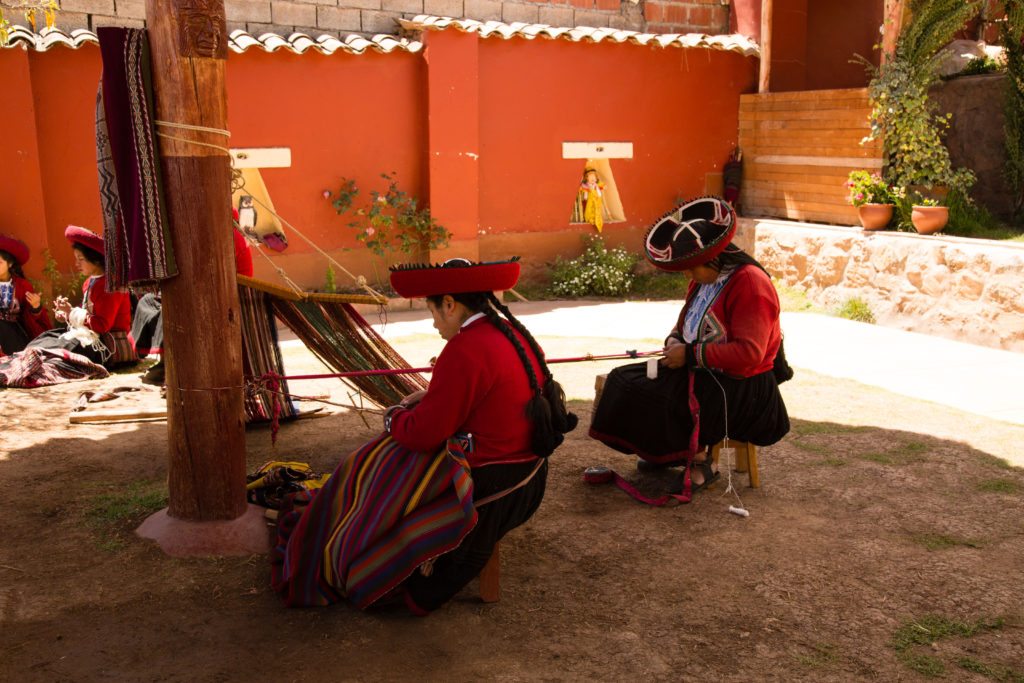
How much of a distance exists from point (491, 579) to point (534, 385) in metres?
0.68

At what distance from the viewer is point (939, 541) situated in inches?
147

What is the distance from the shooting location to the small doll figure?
415 inches

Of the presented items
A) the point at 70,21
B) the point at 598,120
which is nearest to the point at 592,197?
the point at 598,120

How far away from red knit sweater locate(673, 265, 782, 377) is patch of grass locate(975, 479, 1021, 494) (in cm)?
123

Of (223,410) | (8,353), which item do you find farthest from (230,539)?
(8,353)

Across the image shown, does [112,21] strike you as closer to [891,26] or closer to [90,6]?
[90,6]

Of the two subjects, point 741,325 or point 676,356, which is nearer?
point 741,325

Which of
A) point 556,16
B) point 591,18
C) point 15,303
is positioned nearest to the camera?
point 15,303

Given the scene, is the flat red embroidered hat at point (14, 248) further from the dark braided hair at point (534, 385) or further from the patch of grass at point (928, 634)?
the patch of grass at point (928, 634)

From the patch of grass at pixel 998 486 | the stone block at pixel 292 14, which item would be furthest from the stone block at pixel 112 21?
the patch of grass at pixel 998 486

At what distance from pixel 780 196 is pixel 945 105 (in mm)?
1795

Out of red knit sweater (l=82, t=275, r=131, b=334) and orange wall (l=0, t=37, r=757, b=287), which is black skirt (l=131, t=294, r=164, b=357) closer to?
red knit sweater (l=82, t=275, r=131, b=334)

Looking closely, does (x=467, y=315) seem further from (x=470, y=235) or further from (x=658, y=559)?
(x=470, y=235)

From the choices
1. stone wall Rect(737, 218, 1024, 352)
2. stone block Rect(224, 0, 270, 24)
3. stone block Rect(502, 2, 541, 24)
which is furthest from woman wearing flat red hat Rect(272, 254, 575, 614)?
stone block Rect(502, 2, 541, 24)
